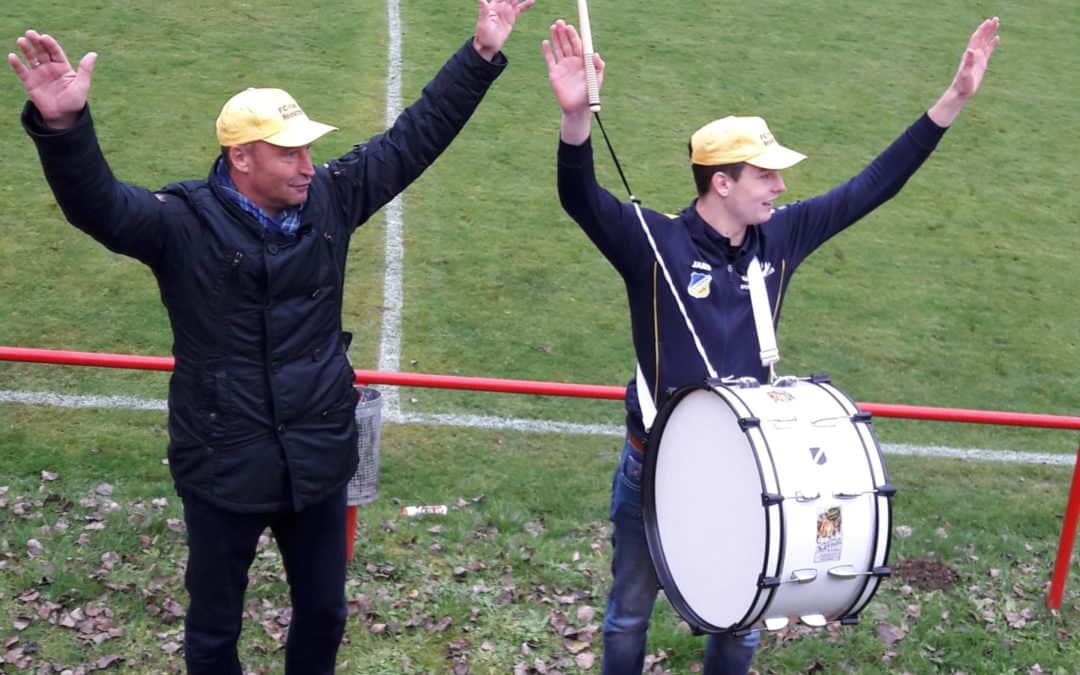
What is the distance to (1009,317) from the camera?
10.2 meters

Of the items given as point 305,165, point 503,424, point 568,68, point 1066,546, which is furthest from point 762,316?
point 503,424

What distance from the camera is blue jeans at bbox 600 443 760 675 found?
4527 millimetres

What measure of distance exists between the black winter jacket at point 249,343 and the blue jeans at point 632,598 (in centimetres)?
98

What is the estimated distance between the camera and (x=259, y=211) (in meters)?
4.09

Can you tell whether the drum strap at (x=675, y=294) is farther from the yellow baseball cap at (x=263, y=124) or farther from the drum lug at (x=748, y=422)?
the yellow baseball cap at (x=263, y=124)

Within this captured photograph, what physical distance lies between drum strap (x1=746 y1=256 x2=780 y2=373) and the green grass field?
2003 millimetres

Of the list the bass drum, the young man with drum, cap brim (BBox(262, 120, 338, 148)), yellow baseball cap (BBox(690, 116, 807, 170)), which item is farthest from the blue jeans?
cap brim (BBox(262, 120, 338, 148))

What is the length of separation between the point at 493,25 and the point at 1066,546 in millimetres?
Result: 3779

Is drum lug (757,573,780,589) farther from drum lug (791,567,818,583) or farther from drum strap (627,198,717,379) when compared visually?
drum strap (627,198,717,379)

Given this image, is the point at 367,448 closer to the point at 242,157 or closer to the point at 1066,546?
the point at 242,157

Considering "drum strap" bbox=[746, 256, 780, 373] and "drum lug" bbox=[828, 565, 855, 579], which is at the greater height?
"drum strap" bbox=[746, 256, 780, 373]

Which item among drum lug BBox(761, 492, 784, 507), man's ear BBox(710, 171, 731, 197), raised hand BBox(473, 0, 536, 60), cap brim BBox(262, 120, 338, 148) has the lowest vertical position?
drum lug BBox(761, 492, 784, 507)

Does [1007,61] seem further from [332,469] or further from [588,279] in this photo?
[332,469]

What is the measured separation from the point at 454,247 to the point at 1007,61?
7597 mm
